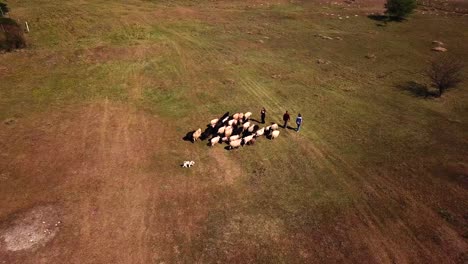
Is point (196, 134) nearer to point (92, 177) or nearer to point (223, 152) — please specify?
point (223, 152)

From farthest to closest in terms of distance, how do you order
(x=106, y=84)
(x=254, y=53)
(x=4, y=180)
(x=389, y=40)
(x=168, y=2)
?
(x=168, y=2)
(x=389, y=40)
(x=254, y=53)
(x=106, y=84)
(x=4, y=180)

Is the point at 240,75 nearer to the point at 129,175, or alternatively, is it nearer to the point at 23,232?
the point at 129,175

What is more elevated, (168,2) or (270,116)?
(168,2)

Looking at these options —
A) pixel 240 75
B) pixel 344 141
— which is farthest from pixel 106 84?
pixel 344 141

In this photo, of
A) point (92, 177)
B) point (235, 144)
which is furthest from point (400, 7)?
point (92, 177)

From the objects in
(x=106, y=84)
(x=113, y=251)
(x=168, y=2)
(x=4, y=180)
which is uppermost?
(x=168, y=2)

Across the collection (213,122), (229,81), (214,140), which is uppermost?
(229,81)

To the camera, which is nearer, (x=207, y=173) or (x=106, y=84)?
(x=207, y=173)
